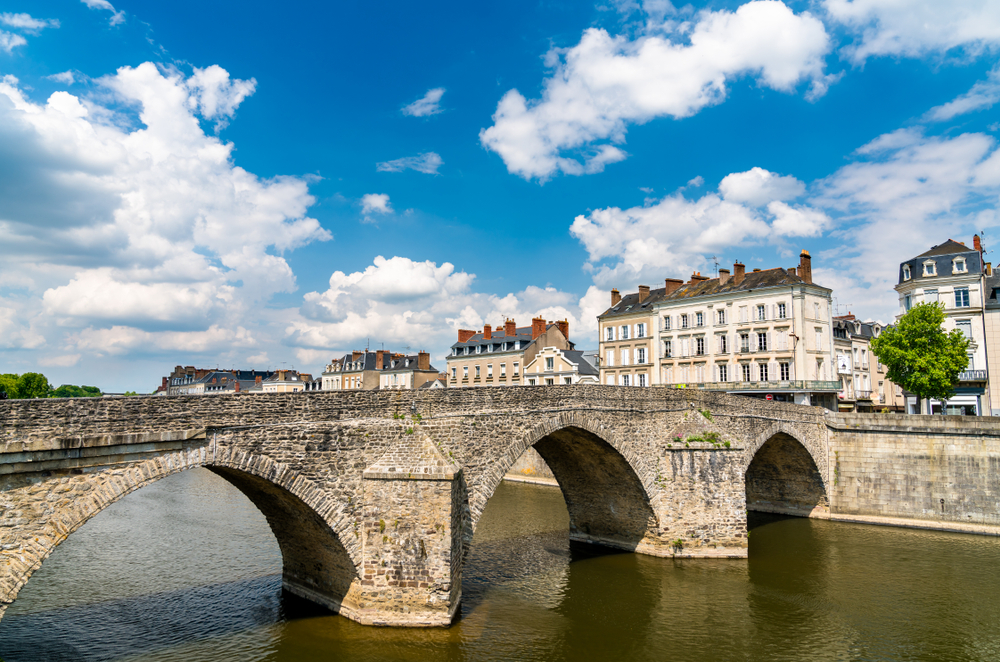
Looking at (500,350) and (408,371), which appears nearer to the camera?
(500,350)

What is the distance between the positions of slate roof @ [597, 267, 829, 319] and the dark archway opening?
12159 millimetres

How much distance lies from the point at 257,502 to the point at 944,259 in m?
37.3

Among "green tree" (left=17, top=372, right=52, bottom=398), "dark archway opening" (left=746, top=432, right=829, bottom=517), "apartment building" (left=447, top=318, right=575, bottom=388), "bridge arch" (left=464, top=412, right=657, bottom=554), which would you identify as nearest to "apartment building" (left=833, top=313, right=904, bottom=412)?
"dark archway opening" (left=746, top=432, right=829, bottom=517)

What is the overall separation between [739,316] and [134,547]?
107 feet

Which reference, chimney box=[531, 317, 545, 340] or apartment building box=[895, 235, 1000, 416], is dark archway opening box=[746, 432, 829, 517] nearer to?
apartment building box=[895, 235, 1000, 416]

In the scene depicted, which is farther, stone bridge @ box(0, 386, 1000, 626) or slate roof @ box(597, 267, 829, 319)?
slate roof @ box(597, 267, 829, 319)

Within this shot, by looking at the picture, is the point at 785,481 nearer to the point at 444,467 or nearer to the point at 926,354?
the point at 926,354

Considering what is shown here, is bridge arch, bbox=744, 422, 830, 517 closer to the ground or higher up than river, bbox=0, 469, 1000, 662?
higher up

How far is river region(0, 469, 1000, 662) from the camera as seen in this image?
1255 centimetres

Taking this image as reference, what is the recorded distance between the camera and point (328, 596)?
14039 millimetres

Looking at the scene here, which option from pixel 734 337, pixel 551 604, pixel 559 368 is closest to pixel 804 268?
pixel 734 337

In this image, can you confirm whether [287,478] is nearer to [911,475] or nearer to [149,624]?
[149,624]

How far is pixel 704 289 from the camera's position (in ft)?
130

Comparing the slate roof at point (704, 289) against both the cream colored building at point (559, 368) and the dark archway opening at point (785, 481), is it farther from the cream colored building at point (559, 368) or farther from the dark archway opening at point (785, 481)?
the dark archway opening at point (785, 481)
